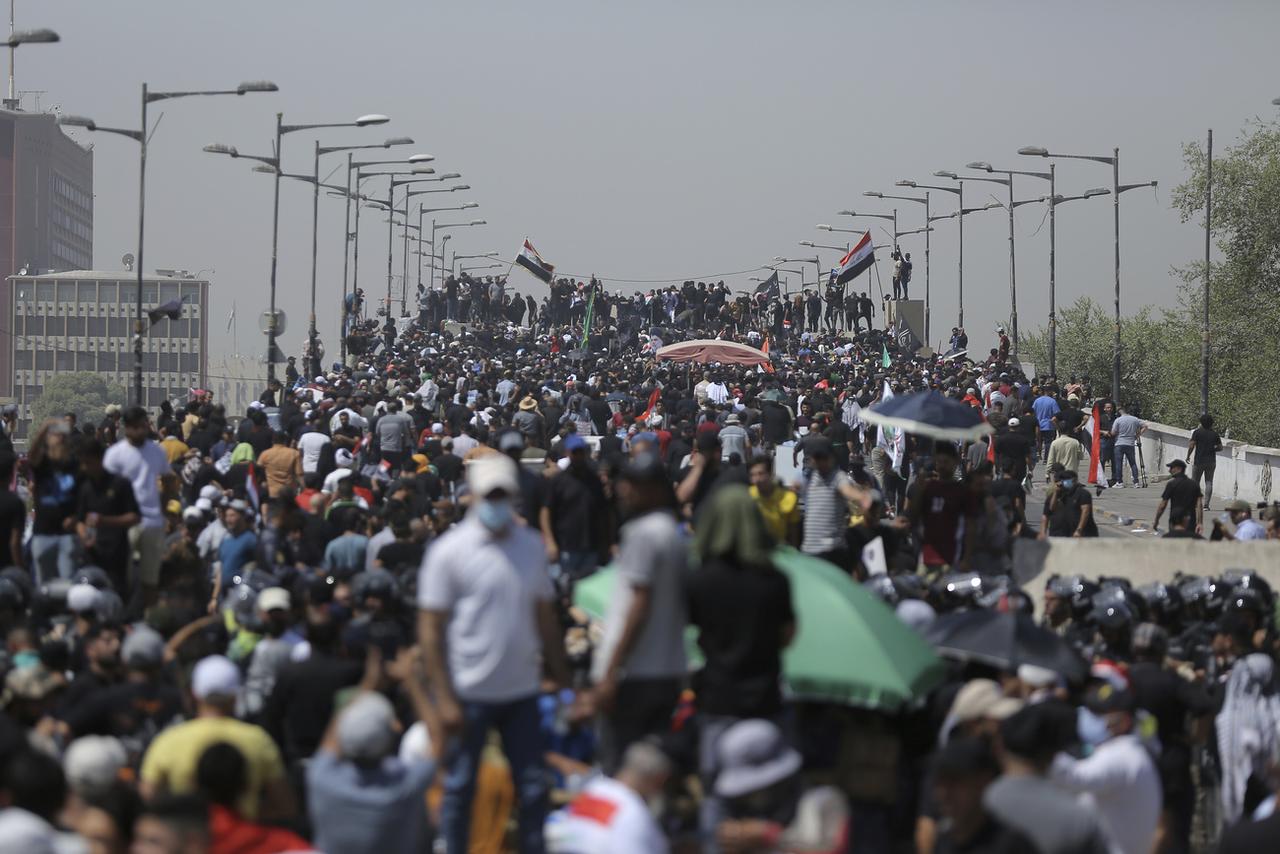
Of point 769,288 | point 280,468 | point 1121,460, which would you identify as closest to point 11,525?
point 280,468

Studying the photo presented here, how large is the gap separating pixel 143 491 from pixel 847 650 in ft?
24.3

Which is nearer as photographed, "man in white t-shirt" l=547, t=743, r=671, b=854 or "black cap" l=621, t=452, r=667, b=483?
"man in white t-shirt" l=547, t=743, r=671, b=854

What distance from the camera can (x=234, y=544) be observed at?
49.7ft

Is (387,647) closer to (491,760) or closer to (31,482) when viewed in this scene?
(491,760)

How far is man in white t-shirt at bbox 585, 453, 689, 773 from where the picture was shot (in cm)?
809

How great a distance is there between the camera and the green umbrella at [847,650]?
8.80m

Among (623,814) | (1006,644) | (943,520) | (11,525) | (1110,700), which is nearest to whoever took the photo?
(623,814)

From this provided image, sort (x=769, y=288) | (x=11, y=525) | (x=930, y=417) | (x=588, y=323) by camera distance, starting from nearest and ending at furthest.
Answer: (x=11, y=525) < (x=930, y=417) < (x=588, y=323) < (x=769, y=288)

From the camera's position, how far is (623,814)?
260 inches

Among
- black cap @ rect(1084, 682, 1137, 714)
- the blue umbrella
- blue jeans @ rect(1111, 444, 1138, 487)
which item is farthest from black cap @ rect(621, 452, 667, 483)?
blue jeans @ rect(1111, 444, 1138, 487)

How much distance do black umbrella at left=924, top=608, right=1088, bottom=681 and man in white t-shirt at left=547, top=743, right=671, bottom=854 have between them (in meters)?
2.82

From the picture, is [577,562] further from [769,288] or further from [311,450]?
[769,288]

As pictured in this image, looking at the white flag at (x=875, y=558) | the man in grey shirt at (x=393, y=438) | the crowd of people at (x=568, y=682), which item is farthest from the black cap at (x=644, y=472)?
the man in grey shirt at (x=393, y=438)

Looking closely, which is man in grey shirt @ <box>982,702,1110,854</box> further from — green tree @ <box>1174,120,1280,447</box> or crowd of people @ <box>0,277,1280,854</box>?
green tree @ <box>1174,120,1280,447</box>
